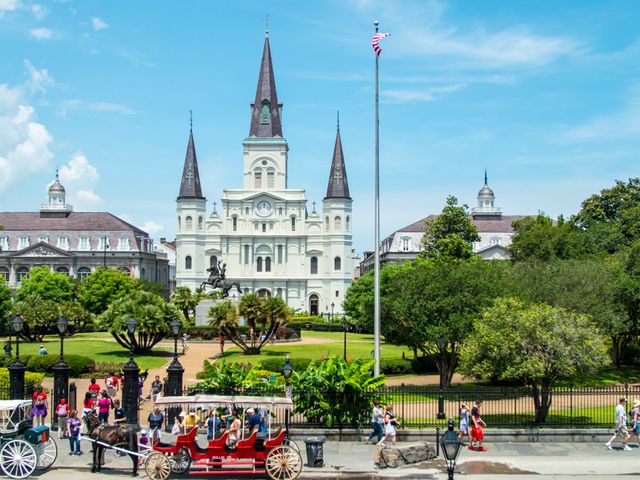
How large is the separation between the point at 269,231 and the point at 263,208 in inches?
130

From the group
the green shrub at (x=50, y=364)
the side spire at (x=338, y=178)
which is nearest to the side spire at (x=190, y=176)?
the side spire at (x=338, y=178)

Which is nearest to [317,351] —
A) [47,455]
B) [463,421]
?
[463,421]

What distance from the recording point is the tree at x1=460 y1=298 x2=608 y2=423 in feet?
78.6

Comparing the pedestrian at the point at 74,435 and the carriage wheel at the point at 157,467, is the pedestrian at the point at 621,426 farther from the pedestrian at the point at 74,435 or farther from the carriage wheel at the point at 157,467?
the pedestrian at the point at 74,435

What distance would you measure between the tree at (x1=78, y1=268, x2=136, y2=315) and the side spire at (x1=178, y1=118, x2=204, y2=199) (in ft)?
86.6

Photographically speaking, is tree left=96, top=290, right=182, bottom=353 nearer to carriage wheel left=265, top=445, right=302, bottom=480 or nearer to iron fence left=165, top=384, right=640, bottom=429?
iron fence left=165, top=384, right=640, bottom=429

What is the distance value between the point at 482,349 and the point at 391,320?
36.3 ft

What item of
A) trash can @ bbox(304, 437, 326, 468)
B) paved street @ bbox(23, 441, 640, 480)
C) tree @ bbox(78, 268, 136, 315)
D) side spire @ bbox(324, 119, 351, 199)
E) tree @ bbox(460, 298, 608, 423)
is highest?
side spire @ bbox(324, 119, 351, 199)

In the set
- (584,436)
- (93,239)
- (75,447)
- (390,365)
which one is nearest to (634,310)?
(390,365)

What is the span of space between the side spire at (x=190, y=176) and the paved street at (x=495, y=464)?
269ft

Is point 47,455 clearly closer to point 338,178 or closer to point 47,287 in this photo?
point 47,287

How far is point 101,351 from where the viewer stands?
48.8 m

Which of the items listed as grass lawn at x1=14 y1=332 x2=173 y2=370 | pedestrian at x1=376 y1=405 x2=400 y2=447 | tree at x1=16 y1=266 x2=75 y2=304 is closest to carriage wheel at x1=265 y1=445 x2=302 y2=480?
pedestrian at x1=376 y1=405 x2=400 y2=447

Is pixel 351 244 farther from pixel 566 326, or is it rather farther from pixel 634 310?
pixel 566 326
